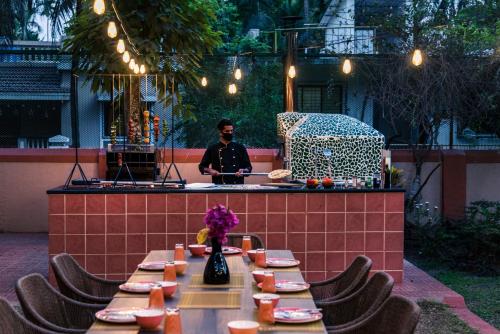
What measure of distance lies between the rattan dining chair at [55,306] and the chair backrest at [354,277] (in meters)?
1.82

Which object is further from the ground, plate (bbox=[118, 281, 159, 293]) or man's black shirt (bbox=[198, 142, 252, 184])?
man's black shirt (bbox=[198, 142, 252, 184])

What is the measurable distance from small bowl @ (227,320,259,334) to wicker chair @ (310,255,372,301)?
6.51 ft

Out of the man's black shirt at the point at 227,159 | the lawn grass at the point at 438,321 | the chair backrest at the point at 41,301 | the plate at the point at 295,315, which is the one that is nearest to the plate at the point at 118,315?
the chair backrest at the point at 41,301

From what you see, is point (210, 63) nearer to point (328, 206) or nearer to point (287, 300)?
point (328, 206)

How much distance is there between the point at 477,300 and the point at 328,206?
2.17 m

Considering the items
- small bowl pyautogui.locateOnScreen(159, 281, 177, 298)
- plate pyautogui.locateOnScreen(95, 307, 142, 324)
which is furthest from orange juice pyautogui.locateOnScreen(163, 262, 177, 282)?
plate pyautogui.locateOnScreen(95, 307, 142, 324)

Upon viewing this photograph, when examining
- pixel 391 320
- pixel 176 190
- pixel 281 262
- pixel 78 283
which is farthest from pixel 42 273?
pixel 391 320

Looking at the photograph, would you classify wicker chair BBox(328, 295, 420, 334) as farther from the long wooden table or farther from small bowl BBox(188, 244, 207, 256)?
small bowl BBox(188, 244, 207, 256)

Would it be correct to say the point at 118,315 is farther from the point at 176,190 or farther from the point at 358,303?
the point at 176,190

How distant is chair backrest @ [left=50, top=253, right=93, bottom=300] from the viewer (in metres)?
5.93

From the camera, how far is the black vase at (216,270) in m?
5.54

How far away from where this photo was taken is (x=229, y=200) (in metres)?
9.33

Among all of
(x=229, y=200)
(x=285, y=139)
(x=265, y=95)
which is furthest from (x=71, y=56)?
(x=229, y=200)

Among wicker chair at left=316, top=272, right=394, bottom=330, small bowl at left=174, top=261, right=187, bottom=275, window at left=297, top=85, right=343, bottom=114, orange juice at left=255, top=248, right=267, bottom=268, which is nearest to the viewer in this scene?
wicker chair at left=316, top=272, right=394, bottom=330
